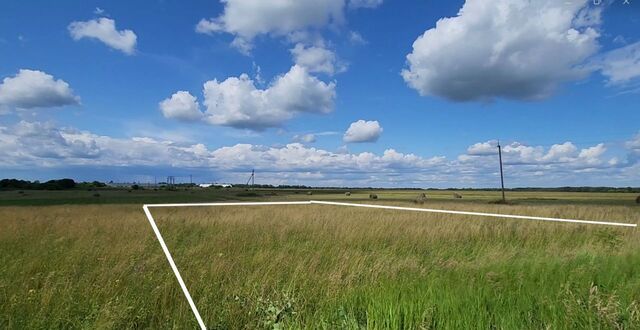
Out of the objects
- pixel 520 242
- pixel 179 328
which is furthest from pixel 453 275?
pixel 520 242

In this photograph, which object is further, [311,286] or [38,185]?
[38,185]

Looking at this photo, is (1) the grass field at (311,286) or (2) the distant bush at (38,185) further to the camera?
(2) the distant bush at (38,185)

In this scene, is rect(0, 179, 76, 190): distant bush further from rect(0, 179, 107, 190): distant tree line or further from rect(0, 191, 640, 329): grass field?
rect(0, 191, 640, 329): grass field

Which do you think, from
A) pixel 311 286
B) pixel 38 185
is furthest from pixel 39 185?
pixel 311 286

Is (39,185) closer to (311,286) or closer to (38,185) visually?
(38,185)

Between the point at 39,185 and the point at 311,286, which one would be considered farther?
the point at 39,185

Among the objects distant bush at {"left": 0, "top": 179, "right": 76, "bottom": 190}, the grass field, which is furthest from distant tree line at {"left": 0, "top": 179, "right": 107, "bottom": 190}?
the grass field

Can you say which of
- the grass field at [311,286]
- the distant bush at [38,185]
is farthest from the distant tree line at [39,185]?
the grass field at [311,286]

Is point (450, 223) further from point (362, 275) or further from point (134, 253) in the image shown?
point (134, 253)

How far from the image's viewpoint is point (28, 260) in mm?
7578

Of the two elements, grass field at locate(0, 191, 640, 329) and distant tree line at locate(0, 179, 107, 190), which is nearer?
grass field at locate(0, 191, 640, 329)

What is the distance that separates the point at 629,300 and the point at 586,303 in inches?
33.0

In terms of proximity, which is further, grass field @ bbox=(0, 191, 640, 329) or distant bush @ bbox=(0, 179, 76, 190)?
distant bush @ bbox=(0, 179, 76, 190)

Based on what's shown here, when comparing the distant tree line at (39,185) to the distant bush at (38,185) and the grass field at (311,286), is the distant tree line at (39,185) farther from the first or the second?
the grass field at (311,286)
